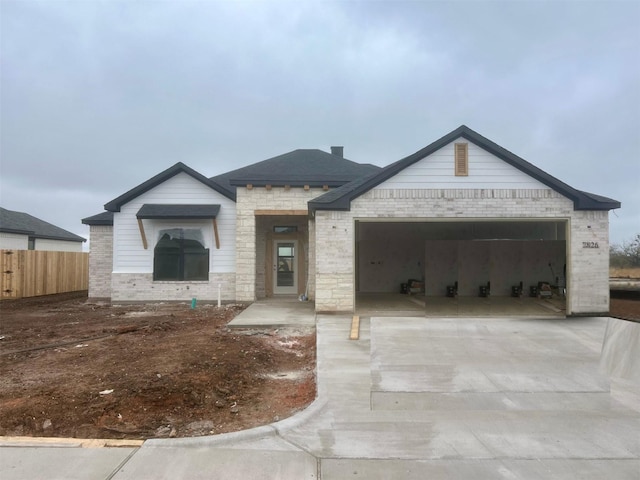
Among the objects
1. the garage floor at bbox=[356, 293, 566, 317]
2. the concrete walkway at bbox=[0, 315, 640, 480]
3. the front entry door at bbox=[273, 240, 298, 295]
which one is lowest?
the concrete walkway at bbox=[0, 315, 640, 480]

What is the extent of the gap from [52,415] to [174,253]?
10.8 m

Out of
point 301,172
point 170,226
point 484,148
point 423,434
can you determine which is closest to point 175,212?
point 170,226

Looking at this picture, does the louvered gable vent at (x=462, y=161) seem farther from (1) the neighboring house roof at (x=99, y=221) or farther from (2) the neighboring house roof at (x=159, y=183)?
(1) the neighboring house roof at (x=99, y=221)

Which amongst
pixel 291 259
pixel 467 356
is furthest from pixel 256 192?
pixel 467 356

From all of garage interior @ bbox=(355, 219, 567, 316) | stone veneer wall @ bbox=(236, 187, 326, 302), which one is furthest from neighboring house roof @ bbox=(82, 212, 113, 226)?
garage interior @ bbox=(355, 219, 567, 316)

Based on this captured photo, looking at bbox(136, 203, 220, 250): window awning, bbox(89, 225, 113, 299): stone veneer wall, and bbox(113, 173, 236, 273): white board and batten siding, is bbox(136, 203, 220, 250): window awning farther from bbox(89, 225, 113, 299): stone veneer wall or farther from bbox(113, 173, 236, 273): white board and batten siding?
bbox(89, 225, 113, 299): stone veneer wall

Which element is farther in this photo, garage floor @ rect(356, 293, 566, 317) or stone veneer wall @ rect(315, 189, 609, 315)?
garage floor @ rect(356, 293, 566, 317)

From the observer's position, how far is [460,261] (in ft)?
56.9

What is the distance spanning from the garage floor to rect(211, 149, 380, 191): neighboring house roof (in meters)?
Result: 4.30

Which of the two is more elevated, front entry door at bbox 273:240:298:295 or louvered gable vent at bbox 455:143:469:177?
louvered gable vent at bbox 455:143:469:177

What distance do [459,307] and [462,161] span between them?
446 cm

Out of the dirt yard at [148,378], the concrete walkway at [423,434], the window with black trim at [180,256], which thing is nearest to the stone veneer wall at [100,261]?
the window with black trim at [180,256]

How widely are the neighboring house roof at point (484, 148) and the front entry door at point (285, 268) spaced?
4.75 m

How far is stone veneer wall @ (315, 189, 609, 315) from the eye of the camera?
37.3ft
